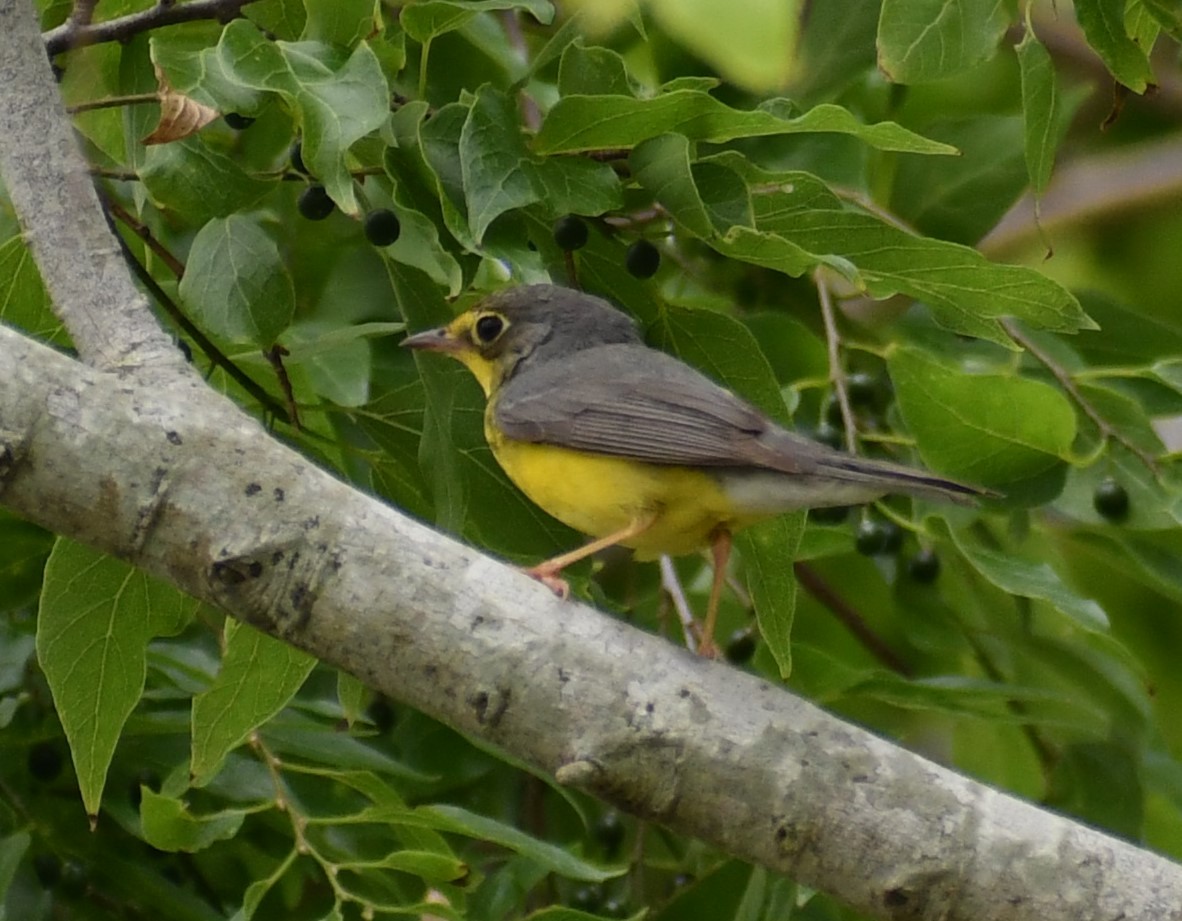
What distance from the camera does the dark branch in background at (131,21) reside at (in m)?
2.94

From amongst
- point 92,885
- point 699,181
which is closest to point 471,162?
point 699,181

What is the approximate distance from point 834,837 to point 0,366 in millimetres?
1283

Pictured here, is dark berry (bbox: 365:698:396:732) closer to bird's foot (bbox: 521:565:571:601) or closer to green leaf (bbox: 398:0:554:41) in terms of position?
bird's foot (bbox: 521:565:571:601)

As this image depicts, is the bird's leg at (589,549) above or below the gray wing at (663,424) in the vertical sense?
below

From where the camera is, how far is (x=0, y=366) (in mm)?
2182

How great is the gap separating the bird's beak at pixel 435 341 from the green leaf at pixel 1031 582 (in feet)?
3.40

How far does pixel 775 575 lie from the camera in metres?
3.01

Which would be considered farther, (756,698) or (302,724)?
(302,724)

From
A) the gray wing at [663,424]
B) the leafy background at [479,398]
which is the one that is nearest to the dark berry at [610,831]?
the leafy background at [479,398]

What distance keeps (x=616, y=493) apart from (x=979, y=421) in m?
0.74

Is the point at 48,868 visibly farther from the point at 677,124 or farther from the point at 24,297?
the point at 677,124

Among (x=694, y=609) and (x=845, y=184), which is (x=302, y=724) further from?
(x=845, y=184)

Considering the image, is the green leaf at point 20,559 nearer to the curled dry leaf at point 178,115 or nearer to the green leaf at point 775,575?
the curled dry leaf at point 178,115

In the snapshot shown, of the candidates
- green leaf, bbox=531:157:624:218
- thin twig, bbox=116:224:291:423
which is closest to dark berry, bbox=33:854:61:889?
thin twig, bbox=116:224:291:423
